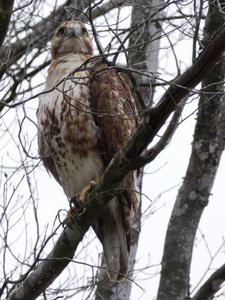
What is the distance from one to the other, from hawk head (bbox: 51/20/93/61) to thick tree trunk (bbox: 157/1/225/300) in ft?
3.58

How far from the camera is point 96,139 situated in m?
5.79

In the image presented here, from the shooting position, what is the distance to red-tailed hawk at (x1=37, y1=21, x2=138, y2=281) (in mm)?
5691

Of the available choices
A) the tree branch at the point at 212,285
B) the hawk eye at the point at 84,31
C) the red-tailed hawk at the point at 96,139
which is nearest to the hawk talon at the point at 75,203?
the red-tailed hawk at the point at 96,139

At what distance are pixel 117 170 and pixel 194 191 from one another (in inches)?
85.7

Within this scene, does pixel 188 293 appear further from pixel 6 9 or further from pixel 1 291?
pixel 6 9

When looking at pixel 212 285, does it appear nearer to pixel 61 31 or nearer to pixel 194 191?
pixel 194 191

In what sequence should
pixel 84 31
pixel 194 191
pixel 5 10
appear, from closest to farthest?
pixel 5 10 < pixel 194 191 < pixel 84 31

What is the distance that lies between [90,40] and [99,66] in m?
1.44

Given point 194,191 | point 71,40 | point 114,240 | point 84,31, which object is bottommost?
point 114,240

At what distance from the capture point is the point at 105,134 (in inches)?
225

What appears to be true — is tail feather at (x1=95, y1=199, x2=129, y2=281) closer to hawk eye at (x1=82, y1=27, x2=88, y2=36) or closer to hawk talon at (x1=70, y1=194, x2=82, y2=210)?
hawk talon at (x1=70, y1=194, x2=82, y2=210)

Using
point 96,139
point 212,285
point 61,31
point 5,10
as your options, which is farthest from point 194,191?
point 5,10

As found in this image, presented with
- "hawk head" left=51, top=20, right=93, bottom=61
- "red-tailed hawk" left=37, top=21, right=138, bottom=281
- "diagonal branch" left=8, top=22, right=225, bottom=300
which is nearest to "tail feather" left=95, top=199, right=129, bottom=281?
"red-tailed hawk" left=37, top=21, right=138, bottom=281

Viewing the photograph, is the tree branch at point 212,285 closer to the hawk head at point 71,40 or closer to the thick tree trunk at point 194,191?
the thick tree trunk at point 194,191
